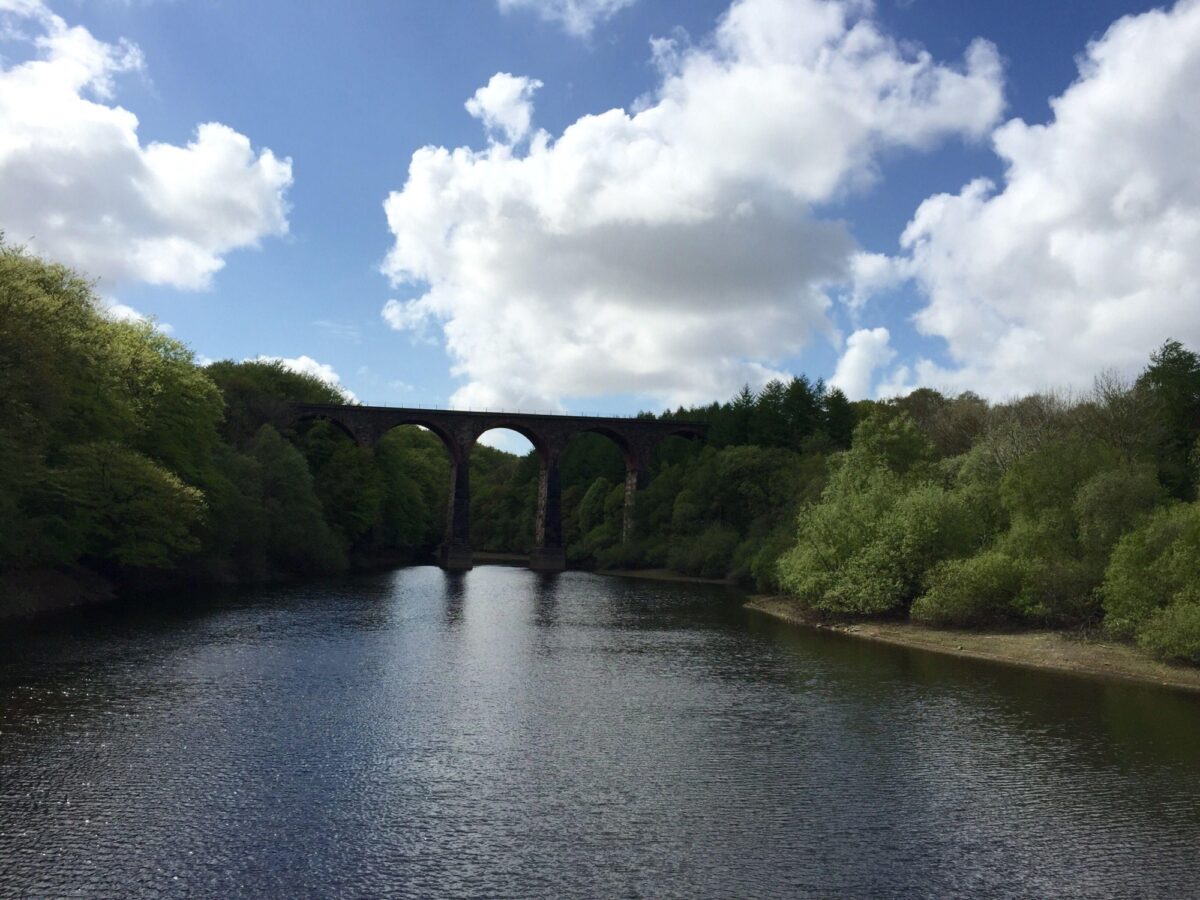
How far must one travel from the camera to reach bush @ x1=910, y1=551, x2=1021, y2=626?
109 feet

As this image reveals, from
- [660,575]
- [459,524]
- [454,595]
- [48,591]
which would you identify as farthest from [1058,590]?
[459,524]

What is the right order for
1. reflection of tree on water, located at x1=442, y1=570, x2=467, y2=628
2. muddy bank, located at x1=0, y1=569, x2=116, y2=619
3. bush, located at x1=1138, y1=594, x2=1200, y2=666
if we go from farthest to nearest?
reflection of tree on water, located at x1=442, y1=570, x2=467, y2=628
muddy bank, located at x1=0, y1=569, x2=116, y2=619
bush, located at x1=1138, y1=594, x2=1200, y2=666

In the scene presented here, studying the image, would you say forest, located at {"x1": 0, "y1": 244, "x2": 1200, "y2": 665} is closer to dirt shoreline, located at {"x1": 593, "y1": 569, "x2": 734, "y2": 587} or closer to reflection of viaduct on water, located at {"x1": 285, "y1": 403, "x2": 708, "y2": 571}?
dirt shoreline, located at {"x1": 593, "y1": 569, "x2": 734, "y2": 587}

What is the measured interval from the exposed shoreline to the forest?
686 millimetres

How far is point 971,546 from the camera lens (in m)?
37.1

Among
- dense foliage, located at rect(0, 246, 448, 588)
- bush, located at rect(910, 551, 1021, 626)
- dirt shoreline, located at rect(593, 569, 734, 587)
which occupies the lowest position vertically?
dirt shoreline, located at rect(593, 569, 734, 587)

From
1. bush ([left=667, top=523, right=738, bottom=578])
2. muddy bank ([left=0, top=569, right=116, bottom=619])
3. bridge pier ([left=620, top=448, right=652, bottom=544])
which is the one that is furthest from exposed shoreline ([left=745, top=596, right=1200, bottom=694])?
bridge pier ([left=620, top=448, right=652, bottom=544])

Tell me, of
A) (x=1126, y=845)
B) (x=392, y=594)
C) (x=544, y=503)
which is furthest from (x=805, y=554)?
(x=544, y=503)

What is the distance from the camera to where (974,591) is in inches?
1319

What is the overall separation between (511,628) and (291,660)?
37.0 feet

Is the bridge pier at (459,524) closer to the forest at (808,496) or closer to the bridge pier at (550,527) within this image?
the bridge pier at (550,527)

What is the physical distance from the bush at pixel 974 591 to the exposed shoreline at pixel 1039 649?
0.71 metres

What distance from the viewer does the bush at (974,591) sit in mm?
33375

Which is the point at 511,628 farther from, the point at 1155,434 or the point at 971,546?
the point at 1155,434
